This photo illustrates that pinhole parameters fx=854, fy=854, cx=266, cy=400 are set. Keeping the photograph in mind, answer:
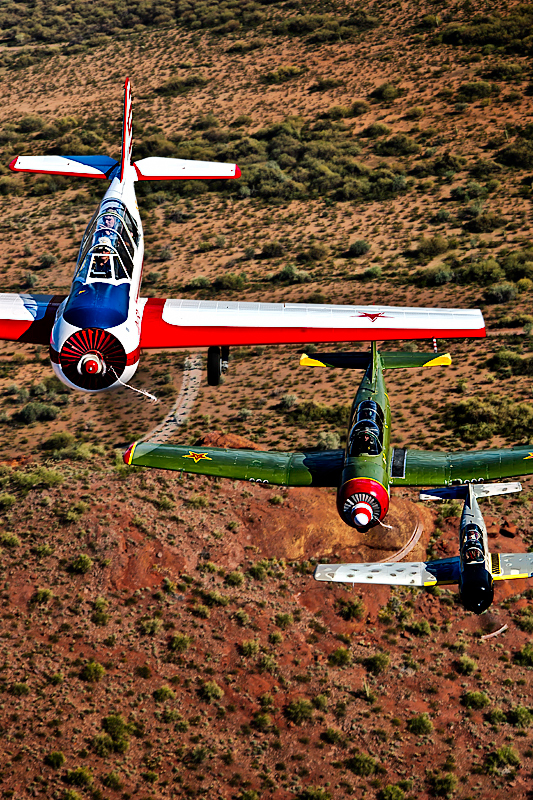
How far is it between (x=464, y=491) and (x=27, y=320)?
16391 mm

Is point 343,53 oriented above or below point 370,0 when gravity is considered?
below

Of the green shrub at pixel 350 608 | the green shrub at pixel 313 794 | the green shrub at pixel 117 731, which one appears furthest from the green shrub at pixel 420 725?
the green shrub at pixel 117 731

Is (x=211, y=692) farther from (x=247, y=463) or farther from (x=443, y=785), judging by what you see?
(x=443, y=785)

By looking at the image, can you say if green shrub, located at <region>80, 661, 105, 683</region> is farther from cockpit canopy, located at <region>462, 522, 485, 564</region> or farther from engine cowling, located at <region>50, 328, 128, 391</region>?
cockpit canopy, located at <region>462, 522, 485, 564</region>

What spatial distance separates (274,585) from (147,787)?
867 centimetres

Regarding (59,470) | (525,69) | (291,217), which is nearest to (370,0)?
(525,69)

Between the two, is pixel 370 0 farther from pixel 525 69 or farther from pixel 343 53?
pixel 525 69

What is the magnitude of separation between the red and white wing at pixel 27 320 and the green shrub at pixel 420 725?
18056mm

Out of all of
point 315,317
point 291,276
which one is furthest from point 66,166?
point 291,276

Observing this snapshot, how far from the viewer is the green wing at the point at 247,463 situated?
29.5 metres

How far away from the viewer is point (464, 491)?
28938mm

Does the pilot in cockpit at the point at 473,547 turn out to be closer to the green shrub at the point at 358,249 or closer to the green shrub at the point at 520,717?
the green shrub at the point at 520,717

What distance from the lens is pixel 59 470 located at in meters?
37.5

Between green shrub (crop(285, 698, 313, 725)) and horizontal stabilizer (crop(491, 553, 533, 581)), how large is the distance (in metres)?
7.81
